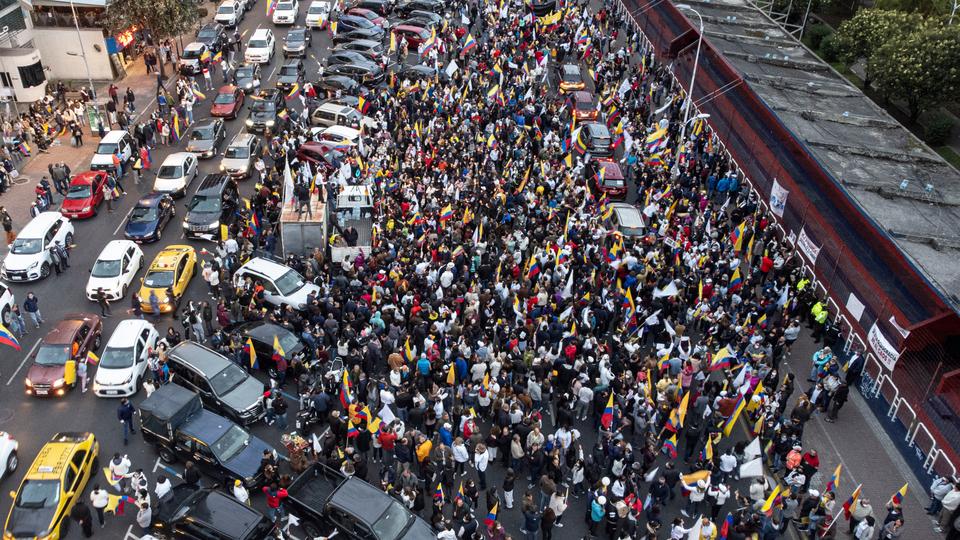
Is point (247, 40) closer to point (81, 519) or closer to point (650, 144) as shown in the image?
point (650, 144)

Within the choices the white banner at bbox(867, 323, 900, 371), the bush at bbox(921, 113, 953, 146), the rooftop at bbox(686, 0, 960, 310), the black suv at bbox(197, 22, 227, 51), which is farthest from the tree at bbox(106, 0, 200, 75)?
the bush at bbox(921, 113, 953, 146)

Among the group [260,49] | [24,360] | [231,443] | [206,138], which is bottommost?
[24,360]

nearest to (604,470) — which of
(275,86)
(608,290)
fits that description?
(608,290)

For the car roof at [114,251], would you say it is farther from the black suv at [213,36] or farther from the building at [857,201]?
the building at [857,201]

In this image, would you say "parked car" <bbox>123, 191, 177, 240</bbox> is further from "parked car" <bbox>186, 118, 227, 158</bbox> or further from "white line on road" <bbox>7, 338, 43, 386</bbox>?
"white line on road" <bbox>7, 338, 43, 386</bbox>

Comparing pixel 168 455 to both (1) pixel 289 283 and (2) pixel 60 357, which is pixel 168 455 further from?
(1) pixel 289 283

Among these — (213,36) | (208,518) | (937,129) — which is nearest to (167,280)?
(208,518)
